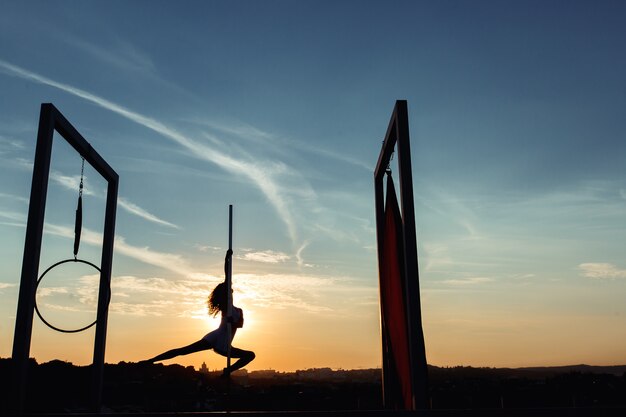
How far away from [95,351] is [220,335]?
248 cm

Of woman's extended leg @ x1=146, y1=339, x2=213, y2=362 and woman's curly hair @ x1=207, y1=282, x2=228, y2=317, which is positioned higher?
woman's curly hair @ x1=207, y1=282, x2=228, y2=317

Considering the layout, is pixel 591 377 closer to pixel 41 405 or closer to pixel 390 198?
pixel 41 405

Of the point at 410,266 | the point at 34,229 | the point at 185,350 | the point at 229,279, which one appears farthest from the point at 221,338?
the point at 410,266

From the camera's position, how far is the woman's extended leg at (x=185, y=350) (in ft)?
20.8

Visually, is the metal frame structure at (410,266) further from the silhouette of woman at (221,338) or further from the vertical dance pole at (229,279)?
the silhouette of woman at (221,338)

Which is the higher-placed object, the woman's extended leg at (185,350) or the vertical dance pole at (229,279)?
the vertical dance pole at (229,279)

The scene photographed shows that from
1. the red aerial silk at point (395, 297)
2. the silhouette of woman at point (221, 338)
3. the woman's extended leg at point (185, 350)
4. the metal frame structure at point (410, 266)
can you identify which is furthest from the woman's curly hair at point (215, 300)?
the metal frame structure at point (410, 266)

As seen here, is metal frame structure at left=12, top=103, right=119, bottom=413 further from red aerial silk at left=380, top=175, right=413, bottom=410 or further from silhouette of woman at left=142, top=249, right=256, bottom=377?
red aerial silk at left=380, top=175, right=413, bottom=410

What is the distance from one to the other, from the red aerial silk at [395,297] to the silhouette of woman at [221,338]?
1.62 meters

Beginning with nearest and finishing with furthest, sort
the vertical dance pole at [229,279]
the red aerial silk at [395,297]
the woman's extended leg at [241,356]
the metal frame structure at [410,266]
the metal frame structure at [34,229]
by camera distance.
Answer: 1. the metal frame structure at [410,266]
2. the metal frame structure at [34,229]
3. the red aerial silk at [395,297]
4. the vertical dance pole at [229,279]
5. the woman's extended leg at [241,356]

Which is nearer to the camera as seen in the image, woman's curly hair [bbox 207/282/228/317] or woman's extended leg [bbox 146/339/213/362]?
woman's extended leg [bbox 146/339/213/362]

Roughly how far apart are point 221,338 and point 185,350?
432 millimetres

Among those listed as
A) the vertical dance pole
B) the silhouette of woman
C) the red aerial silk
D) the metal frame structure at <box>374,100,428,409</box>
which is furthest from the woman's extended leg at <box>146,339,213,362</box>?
the metal frame structure at <box>374,100,428,409</box>

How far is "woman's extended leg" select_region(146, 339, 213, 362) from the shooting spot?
6.36 m
